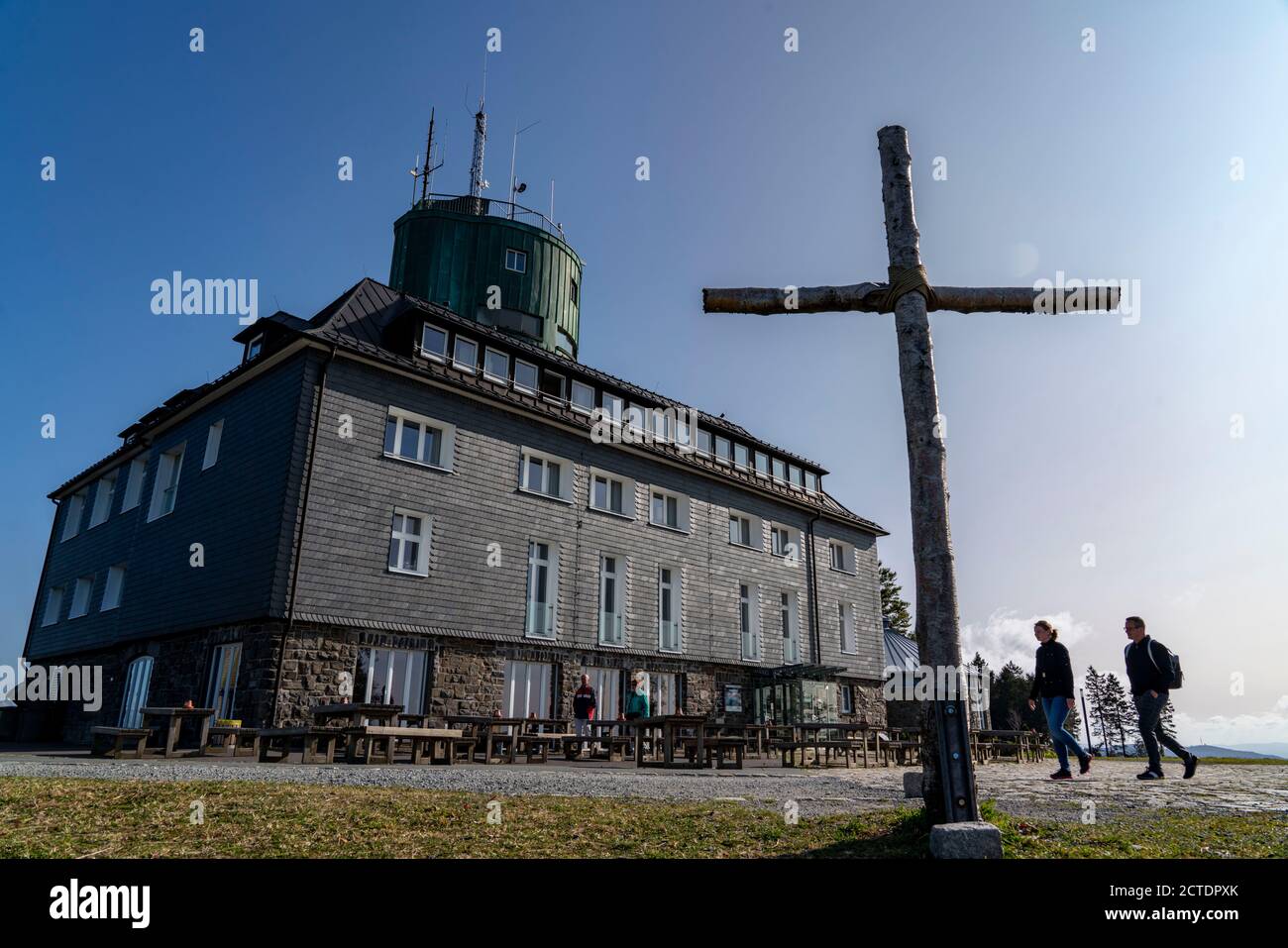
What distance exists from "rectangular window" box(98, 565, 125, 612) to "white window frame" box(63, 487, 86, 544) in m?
4.73

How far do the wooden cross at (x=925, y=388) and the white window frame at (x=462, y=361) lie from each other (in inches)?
592

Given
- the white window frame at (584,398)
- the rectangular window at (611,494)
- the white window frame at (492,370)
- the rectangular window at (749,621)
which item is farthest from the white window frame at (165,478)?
the rectangular window at (749,621)

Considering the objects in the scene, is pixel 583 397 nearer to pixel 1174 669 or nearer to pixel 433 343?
pixel 433 343

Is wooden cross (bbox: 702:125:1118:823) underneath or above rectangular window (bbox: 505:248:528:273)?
underneath

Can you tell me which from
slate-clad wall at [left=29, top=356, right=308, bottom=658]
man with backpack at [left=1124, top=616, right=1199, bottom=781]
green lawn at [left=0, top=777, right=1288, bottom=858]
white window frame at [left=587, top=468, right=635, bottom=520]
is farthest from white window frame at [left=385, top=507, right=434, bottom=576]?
man with backpack at [left=1124, top=616, right=1199, bottom=781]

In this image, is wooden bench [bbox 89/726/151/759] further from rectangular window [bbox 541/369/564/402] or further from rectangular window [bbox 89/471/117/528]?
rectangular window [bbox 89/471/117/528]

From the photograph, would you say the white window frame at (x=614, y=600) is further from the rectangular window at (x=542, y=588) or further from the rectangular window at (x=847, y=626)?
the rectangular window at (x=847, y=626)

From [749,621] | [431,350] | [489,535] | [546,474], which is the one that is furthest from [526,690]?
[749,621]

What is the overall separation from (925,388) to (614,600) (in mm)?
17211

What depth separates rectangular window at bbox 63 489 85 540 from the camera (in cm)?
2744

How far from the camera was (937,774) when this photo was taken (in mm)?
5285
